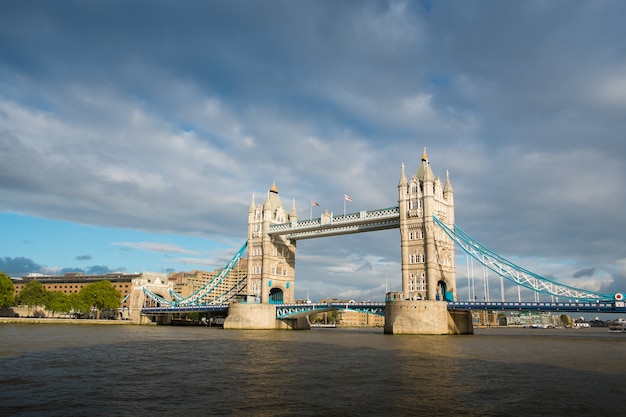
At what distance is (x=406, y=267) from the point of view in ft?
256

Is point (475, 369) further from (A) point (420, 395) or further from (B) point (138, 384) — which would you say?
(B) point (138, 384)

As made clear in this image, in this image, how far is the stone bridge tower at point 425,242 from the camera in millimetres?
75644

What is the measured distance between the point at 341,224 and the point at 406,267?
15.7m

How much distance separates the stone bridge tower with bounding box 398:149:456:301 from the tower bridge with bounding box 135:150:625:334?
0.15m

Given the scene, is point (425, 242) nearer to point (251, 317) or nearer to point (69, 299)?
point (251, 317)

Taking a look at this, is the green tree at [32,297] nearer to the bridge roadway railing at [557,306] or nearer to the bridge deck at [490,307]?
the bridge deck at [490,307]

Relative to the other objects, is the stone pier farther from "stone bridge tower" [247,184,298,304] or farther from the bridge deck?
"stone bridge tower" [247,184,298,304]

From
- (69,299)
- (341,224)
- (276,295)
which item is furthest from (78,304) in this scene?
(341,224)

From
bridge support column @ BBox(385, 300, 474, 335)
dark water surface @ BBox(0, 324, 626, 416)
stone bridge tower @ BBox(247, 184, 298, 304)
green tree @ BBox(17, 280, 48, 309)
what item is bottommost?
dark water surface @ BBox(0, 324, 626, 416)

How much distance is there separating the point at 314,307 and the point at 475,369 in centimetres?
6056

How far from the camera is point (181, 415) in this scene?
53.3 ft

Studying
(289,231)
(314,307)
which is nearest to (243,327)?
(314,307)

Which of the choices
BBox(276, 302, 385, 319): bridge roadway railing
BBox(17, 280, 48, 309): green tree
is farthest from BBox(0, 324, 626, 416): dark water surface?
BBox(17, 280, 48, 309): green tree

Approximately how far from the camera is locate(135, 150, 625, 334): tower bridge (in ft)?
223
